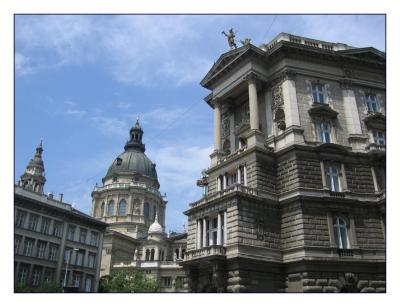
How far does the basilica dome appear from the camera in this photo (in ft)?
360

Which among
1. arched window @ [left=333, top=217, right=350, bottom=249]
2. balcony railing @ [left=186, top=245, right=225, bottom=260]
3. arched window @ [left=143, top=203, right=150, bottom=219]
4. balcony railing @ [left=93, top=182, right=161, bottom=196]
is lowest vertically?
balcony railing @ [left=186, top=245, right=225, bottom=260]

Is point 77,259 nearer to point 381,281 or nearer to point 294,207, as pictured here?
point 294,207

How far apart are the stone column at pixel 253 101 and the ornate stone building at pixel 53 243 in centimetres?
3165

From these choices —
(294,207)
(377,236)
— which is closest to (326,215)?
(294,207)

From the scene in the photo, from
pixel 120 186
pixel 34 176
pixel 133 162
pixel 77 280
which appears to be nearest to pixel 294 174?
pixel 77 280

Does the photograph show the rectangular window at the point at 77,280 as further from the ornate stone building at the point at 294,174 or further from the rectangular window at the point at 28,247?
the ornate stone building at the point at 294,174

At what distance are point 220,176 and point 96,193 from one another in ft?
240

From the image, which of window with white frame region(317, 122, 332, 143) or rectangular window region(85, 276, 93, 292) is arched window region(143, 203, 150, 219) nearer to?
rectangular window region(85, 276, 93, 292)

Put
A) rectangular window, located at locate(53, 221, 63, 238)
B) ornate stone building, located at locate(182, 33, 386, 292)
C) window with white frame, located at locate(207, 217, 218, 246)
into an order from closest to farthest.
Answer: ornate stone building, located at locate(182, 33, 386, 292), window with white frame, located at locate(207, 217, 218, 246), rectangular window, located at locate(53, 221, 63, 238)

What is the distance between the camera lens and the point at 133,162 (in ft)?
368

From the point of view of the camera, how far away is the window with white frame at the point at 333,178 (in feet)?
111

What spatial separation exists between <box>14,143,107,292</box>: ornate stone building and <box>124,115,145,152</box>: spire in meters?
53.8

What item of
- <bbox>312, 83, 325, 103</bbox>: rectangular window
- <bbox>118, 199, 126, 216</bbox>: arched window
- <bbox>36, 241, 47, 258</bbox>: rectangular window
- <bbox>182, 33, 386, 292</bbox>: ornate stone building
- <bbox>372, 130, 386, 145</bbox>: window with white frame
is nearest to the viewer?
<bbox>182, 33, 386, 292</bbox>: ornate stone building

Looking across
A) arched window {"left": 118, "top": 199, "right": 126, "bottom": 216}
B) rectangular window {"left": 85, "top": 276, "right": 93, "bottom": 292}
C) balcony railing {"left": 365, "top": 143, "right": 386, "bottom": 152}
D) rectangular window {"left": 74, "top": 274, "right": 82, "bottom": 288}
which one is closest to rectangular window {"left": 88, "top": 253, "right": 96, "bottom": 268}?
rectangular window {"left": 85, "top": 276, "right": 93, "bottom": 292}
